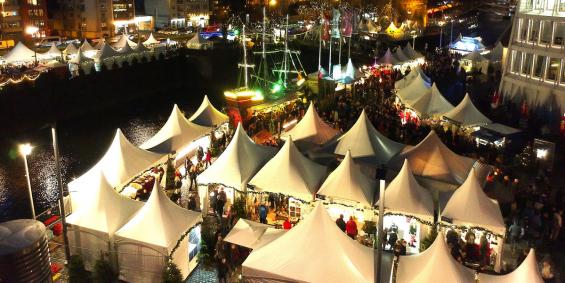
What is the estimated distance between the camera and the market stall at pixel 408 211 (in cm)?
1709

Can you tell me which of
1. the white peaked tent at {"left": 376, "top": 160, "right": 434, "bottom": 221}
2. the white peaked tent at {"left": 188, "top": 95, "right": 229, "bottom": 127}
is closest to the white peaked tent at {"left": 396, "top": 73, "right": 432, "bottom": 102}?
the white peaked tent at {"left": 188, "top": 95, "right": 229, "bottom": 127}

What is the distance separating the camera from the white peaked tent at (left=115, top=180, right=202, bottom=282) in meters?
15.1

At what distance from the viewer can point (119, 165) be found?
20.8 m

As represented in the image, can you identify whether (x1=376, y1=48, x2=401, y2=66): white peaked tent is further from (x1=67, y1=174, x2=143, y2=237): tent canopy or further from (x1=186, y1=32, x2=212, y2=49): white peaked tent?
(x1=67, y1=174, x2=143, y2=237): tent canopy

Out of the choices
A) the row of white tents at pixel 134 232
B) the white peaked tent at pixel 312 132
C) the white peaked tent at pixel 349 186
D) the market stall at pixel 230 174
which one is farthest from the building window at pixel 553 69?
the row of white tents at pixel 134 232

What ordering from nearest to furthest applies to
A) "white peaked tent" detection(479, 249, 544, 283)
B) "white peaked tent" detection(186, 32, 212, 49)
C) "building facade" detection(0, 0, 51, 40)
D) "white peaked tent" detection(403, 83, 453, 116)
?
1. "white peaked tent" detection(479, 249, 544, 283)
2. "white peaked tent" detection(403, 83, 453, 116)
3. "white peaked tent" detection(186, 32, 212, 49)
4. "building facade" detection(0, 0, 51, 40)

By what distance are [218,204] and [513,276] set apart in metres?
10.1

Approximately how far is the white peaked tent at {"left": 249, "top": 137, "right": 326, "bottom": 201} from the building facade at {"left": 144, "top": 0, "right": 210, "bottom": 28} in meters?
93.1

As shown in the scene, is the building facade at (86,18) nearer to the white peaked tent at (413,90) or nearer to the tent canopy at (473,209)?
the white peaked tent at (413,90)

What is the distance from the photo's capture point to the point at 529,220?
17438 mm

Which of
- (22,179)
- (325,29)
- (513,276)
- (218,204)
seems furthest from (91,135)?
(513,276)

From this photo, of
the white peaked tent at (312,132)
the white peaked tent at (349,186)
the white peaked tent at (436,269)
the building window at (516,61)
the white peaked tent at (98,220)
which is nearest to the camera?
the white peaked tent at (436,269)

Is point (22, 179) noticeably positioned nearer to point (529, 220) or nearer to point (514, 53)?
point (529, 220)

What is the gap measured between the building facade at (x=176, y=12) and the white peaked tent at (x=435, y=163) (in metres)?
93.2
